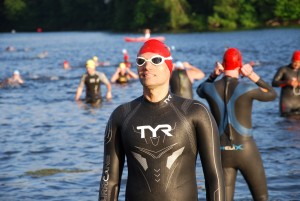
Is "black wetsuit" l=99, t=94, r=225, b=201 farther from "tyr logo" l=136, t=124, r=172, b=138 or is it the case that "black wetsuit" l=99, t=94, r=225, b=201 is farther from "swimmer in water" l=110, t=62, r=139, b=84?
"swimmer in water" l=110, t=62, r=139, b=84

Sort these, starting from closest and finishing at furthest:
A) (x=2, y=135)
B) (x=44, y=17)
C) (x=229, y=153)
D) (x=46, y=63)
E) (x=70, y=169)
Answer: (x=229, y=153)
(x=70, y=169)
(x=2, y=135)
(x=46, y=63)
(x=44, y=17)

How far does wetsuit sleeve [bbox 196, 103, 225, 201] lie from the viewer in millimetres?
4562

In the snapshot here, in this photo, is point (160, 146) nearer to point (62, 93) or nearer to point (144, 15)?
point (62, 93)

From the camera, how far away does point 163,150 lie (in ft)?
15.3

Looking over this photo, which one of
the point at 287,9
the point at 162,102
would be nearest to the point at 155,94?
the point at 162,102

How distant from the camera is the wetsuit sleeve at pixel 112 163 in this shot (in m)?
4.73

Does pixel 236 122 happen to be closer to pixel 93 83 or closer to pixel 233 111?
pixel 233 111

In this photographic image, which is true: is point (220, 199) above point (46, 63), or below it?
above

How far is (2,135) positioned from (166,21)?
84.1 m

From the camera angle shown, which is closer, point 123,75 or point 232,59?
point 232,59

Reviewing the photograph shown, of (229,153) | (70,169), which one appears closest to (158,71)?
(229,153)

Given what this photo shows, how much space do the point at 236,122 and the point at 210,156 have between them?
2.84 metres

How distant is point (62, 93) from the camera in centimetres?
2750

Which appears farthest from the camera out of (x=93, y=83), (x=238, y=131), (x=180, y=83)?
(x=93, y=83)
